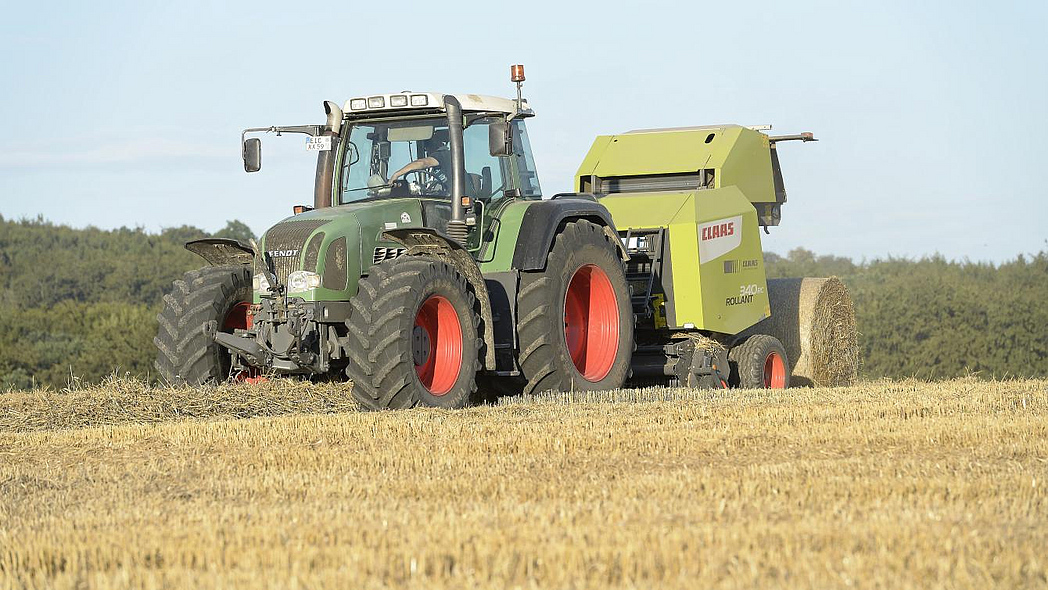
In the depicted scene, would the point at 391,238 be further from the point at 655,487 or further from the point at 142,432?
the point at 655,487

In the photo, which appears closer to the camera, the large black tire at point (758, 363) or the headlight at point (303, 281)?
the headlight at point (303, 281)

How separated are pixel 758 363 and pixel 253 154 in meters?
5.05

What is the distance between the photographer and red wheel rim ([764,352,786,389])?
13.1 m

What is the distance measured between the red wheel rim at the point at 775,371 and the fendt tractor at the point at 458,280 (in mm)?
40

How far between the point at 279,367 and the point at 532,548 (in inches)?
213

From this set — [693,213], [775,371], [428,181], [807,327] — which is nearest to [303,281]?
[428,181]

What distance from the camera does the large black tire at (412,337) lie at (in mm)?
8883

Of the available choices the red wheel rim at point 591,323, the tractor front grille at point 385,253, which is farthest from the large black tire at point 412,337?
the red wheel rim at point 591,323

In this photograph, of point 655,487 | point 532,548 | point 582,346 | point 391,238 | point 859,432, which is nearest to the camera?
point 532,548

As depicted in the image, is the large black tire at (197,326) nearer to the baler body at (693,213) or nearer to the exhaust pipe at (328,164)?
the exhaust pipe at (328,164)

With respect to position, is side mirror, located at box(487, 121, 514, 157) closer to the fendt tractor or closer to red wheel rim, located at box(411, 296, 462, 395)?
the fendt tractor

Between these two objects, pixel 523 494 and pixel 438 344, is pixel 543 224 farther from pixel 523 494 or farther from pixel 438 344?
pixel 523 494

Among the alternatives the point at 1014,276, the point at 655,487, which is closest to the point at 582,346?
the point at 655,487

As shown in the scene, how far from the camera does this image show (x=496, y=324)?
10.4 metres
